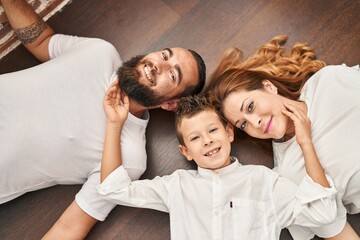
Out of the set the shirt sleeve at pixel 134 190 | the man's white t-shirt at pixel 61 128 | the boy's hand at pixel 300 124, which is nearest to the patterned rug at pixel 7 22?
the man's white t-shirt at pixel 61 128

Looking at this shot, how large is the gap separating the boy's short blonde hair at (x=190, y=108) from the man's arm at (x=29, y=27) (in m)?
0.67

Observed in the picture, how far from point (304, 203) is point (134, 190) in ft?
2.08

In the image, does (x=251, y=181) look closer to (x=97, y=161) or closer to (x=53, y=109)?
(x=97, y=161)

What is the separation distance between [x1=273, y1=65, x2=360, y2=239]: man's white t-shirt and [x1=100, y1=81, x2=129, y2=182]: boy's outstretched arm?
662 mm

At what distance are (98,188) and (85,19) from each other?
866mm

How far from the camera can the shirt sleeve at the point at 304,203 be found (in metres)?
1.32

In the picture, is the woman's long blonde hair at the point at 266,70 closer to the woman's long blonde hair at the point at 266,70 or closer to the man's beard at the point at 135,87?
the woman's long blonde hair at the point at 266,70

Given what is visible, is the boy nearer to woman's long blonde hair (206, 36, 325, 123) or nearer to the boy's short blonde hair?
the boy's short blonde hair

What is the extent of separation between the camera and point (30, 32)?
161 cm

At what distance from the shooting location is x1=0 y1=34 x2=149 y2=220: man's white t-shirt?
142 centimetres

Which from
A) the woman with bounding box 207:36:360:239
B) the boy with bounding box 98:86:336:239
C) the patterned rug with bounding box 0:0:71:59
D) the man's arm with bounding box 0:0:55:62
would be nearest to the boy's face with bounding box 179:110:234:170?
the boy with bounding box 98:86:336:239

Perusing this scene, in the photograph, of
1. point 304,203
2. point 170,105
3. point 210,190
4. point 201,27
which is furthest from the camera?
point 201,27

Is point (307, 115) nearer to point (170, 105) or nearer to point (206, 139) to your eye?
point (206, 139)

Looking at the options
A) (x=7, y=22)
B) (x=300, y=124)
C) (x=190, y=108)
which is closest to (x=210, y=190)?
(x=190, y=108)
